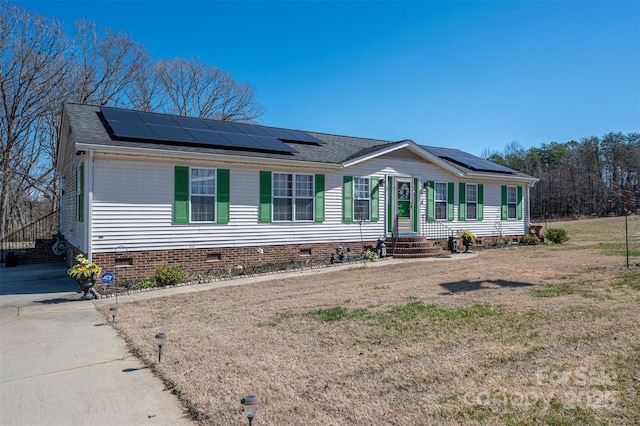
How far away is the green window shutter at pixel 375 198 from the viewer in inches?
558

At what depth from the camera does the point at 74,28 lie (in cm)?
2666

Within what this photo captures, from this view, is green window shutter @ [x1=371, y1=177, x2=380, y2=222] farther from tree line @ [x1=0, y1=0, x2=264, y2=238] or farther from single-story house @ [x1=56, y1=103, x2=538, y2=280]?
tree line @ [x1=0, y1=0, x2=264, y2=238]

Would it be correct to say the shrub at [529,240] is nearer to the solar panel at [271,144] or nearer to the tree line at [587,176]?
the solar panel at [271,144]

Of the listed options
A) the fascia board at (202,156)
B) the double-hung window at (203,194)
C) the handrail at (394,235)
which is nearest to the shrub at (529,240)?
the handrail at (394,235)

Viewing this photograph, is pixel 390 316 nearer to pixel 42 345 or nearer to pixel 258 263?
pixel 42 345

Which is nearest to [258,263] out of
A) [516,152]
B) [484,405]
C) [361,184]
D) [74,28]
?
[361,184]

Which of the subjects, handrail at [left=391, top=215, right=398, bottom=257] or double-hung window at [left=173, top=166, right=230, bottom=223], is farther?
handrail at [left=391, top=215, right=398, bottom=257]

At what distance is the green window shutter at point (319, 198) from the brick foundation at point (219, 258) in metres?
0.92

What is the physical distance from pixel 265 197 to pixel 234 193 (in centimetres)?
94

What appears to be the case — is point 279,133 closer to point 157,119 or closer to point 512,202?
point 157,119

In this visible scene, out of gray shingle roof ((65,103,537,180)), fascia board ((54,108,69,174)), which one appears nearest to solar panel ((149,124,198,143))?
gray shingle roof ((65,103,537,180))

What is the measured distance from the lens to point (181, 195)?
1073 centimetres

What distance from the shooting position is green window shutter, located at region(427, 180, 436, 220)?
15273 mm

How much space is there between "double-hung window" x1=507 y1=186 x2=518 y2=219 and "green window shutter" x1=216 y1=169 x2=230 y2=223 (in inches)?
497
